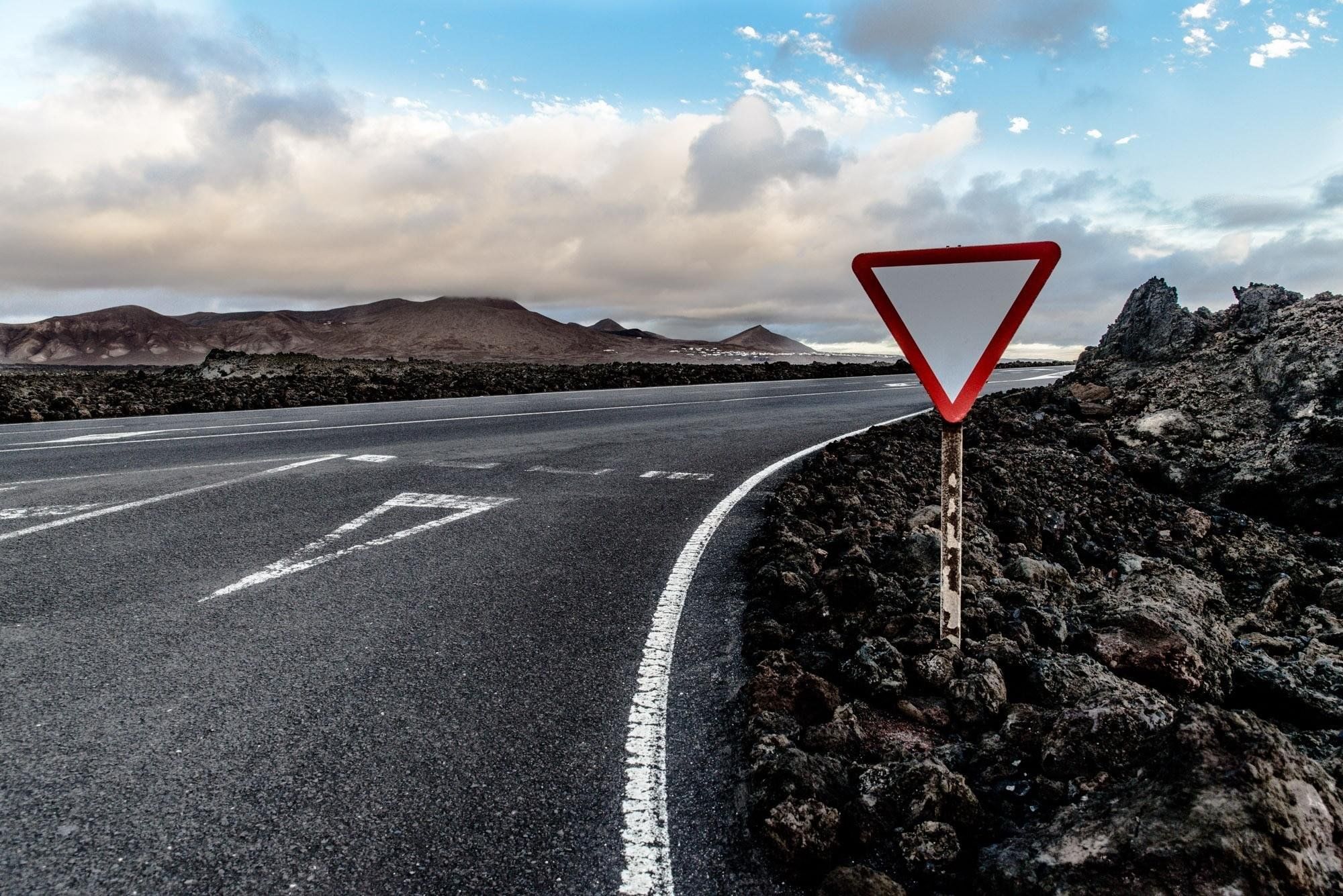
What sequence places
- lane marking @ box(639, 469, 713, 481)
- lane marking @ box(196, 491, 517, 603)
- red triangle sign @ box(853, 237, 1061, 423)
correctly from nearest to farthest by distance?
red triangle sign @ box(853, 237, 1061, 423)
lane marking @ box(196, 491, 517, 603)
lane marking @ box(639, 469, 713, 481)

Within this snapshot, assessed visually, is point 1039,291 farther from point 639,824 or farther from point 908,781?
point 639,824

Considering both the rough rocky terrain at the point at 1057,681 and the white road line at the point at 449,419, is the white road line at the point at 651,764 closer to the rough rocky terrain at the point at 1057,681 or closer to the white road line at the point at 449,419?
the rough rocky terrain at the point at 1057,681

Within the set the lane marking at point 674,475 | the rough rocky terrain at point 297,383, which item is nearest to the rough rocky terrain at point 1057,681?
the lane marking at point 674,475

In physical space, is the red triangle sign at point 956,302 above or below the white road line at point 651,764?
above

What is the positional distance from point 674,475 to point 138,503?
185 inches

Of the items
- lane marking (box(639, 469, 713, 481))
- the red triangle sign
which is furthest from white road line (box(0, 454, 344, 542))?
the red triangle sign

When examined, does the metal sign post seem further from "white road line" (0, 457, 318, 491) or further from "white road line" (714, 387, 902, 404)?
"white road line" (714, 387, 902, 404)

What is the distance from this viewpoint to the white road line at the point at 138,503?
5.72m

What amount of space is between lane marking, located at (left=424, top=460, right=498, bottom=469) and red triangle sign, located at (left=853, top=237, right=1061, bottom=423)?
581 cm

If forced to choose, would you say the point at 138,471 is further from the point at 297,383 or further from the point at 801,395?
the point at 801,395

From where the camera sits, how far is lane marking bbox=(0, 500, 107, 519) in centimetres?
617

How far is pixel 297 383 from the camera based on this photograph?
18.5 meters

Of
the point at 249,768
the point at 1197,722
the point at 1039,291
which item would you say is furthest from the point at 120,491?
the point at 1197,722

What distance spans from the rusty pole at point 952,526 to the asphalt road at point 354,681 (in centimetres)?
95
